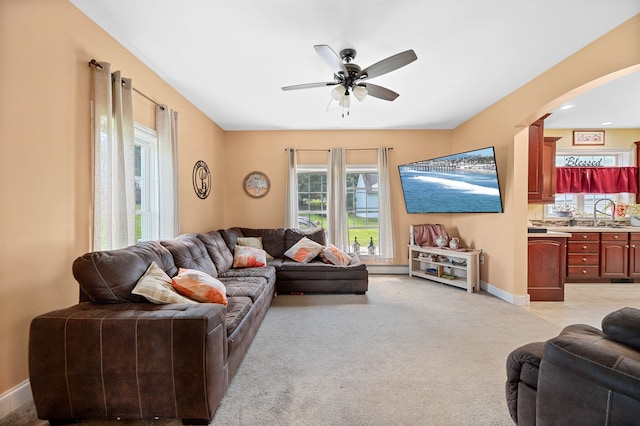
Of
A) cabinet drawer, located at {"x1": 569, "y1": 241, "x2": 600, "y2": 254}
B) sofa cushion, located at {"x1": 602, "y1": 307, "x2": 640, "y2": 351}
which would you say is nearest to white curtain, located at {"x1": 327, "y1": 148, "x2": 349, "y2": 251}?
sofa cushion, located at {"x1": 602, "y1": 307, "x2": 640, "y2": 351}

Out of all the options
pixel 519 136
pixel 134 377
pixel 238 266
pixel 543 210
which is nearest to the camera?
pixel 134 377

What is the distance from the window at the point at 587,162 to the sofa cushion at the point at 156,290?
20.1ft

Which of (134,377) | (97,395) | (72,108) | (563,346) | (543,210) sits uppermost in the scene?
(72,108)

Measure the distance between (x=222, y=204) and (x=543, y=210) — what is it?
6.01m

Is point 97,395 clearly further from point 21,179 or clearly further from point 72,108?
point 72,108

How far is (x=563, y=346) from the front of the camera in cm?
111

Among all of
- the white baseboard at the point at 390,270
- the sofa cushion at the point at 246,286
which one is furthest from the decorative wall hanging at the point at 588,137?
the sofa cushion at the point at 246,286

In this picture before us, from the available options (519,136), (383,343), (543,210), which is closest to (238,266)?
(383,343)

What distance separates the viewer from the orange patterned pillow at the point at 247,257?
3.72 metres

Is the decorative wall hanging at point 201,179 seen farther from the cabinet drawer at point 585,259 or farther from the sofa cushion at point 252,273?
the cabinet drawer at point 585,259

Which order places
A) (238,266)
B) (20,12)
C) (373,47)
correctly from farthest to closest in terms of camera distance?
1. (238,266)
2. (373,47)
3. (20,12)

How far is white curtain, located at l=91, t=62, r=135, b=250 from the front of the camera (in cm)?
203

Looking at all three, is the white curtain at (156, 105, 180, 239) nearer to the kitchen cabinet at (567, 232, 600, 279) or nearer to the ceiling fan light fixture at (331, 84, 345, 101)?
the ceiling fan light fixture at (331, 84, 345, 101)

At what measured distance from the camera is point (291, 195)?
489 centimetres
